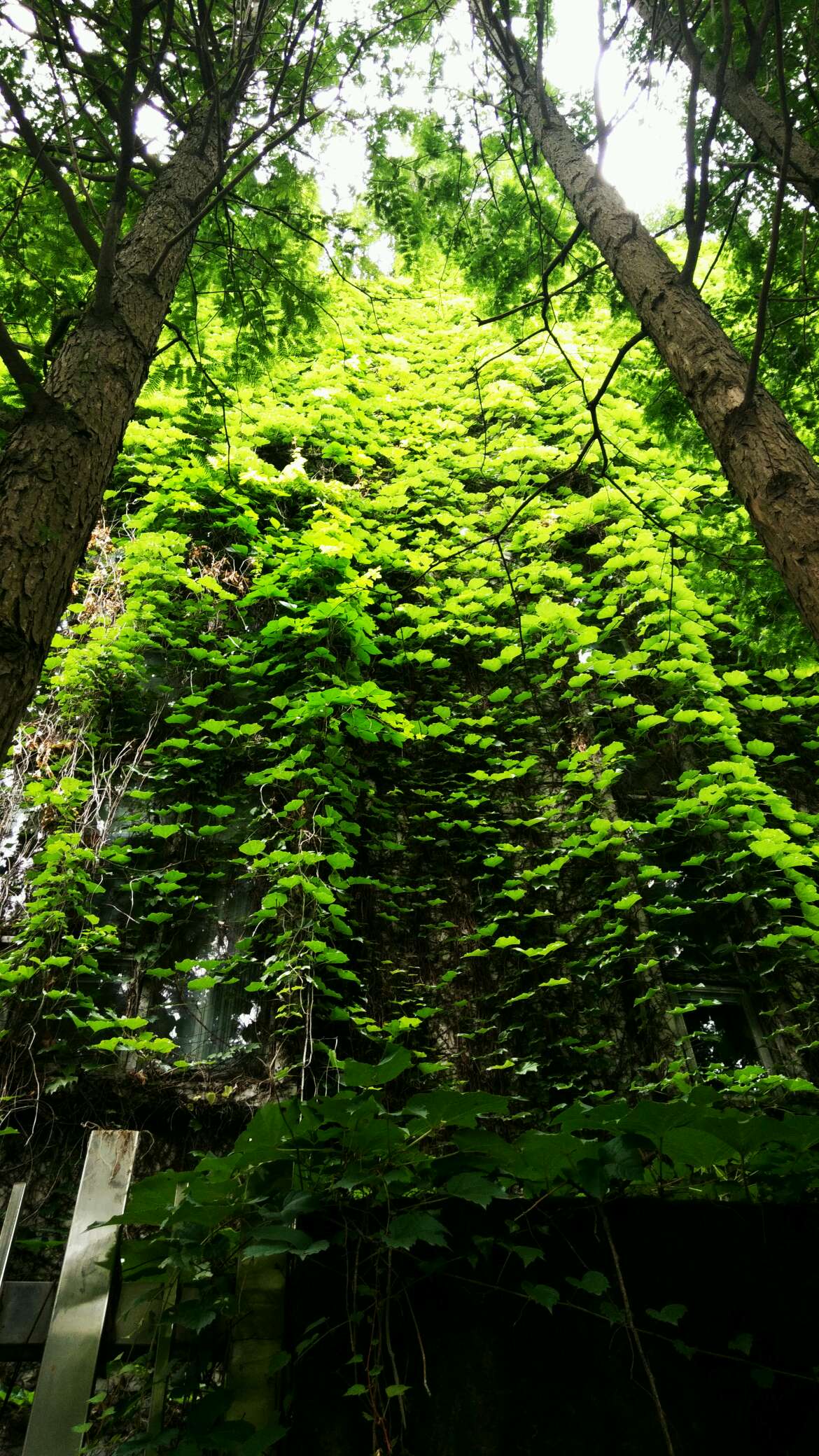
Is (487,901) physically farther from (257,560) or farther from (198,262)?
(198,262)

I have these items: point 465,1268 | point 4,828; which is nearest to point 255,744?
point 4,828

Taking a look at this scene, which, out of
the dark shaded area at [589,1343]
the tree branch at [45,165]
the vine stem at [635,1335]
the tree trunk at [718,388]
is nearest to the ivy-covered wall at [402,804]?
the tree trunk at [718,388]

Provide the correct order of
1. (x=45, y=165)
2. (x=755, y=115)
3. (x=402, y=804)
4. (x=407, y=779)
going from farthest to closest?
(x=407, y=779) → (x=402, y=804) → (x=755, y=115) → (x=45, y=165)

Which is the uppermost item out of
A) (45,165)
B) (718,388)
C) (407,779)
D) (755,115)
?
(755,115)

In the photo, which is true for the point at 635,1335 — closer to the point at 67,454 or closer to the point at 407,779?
the point at 67,454

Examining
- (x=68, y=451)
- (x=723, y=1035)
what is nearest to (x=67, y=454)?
(x=68, y=451)

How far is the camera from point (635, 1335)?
1773 millimetres

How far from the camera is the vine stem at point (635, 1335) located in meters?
1.70

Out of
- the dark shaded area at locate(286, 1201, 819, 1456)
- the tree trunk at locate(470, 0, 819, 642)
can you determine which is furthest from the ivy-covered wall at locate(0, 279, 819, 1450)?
the dark shaded area at locate(286, 1201, 819, 1456)

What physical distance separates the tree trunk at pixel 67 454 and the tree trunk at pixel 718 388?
2006mm

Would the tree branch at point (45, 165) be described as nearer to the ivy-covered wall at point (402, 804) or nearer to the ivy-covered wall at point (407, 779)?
the ivy-covered wall at point (402, 804)

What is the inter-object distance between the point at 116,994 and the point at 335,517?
12.0 ft

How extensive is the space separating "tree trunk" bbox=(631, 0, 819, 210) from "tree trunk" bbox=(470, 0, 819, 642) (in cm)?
79

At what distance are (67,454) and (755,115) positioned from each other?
470 cm
